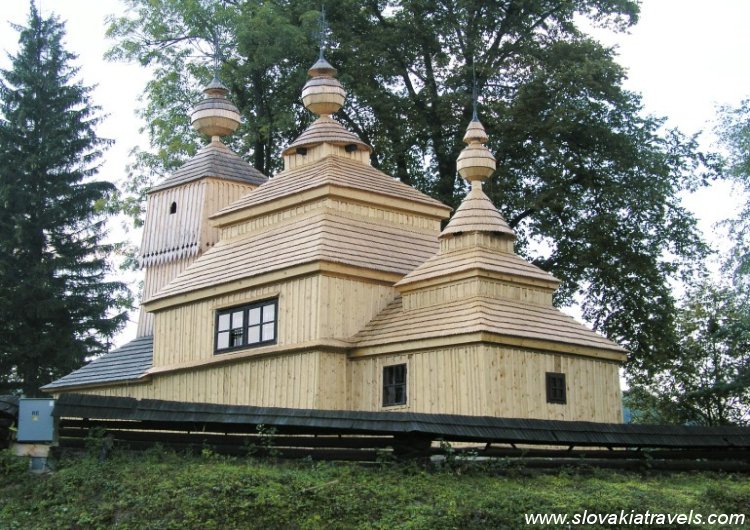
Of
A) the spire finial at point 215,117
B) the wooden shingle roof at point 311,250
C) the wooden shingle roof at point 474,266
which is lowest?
the wooden shingle roof at point 474,266

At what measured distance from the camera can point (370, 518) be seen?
1435 centimetres

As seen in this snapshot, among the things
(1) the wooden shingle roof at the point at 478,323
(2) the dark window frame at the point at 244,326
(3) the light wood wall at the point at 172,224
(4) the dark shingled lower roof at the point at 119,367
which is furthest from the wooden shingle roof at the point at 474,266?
(3) the light wood wall at the point at 172,224

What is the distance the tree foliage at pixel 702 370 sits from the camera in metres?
36.8

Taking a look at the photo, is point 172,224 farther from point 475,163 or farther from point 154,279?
point 475,163

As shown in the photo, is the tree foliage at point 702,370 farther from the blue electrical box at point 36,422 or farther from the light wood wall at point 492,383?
the blue electrical box at point 36,422

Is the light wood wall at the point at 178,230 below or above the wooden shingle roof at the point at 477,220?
above

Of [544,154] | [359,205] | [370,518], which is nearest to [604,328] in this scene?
[544,154]

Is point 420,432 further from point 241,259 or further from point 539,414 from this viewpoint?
point 241,259

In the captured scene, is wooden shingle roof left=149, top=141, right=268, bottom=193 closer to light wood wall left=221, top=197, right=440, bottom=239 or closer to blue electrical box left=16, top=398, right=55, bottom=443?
light wood wall left=221, top=197, right=440, bottom=239

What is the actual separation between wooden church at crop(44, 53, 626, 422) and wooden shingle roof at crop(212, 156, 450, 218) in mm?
54

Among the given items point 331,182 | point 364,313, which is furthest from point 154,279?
point 364,313

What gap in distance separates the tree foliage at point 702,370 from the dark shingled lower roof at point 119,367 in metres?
16.0

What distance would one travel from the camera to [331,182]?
25.6m

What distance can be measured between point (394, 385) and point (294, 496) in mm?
8837
